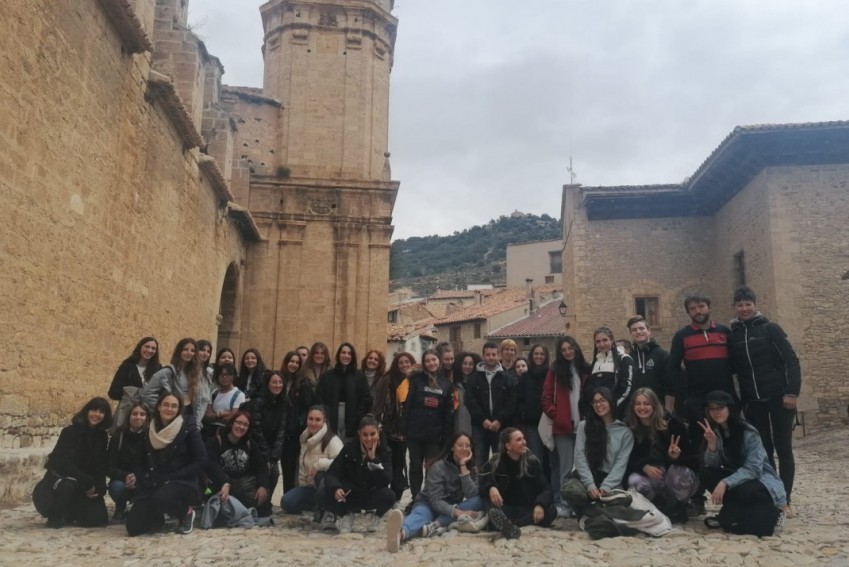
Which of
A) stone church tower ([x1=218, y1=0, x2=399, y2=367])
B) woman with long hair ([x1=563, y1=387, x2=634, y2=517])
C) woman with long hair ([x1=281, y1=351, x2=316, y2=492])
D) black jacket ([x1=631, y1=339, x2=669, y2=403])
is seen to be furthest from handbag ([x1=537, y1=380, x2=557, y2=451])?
stone church tower ([x1=218, y1=0, x2=399, y2=367])

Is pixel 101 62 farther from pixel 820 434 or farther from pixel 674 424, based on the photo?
pixel 820 434

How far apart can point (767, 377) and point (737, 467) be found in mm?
767

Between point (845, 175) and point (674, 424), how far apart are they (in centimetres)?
1099

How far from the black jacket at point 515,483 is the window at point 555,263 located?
39.7 metres

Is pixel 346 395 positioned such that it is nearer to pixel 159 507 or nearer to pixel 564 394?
pixel 159 507

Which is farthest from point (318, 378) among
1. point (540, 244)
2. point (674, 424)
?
point (540, 244)

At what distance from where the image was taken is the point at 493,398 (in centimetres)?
596

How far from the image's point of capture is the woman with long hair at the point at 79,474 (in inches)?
191

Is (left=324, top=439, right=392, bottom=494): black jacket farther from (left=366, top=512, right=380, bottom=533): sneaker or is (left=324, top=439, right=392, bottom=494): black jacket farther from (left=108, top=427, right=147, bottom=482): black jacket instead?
(left=108, top=427, right=147, bottom=482): black jacket

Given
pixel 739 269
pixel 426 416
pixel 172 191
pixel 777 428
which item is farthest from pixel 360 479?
pixel 739 269

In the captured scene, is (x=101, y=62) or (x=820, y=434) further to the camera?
(x=820, y=434)

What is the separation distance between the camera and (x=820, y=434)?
12.7 meters

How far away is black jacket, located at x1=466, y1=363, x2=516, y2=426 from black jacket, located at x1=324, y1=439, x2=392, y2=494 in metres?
1.06

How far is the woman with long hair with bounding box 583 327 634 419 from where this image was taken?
216 inches
